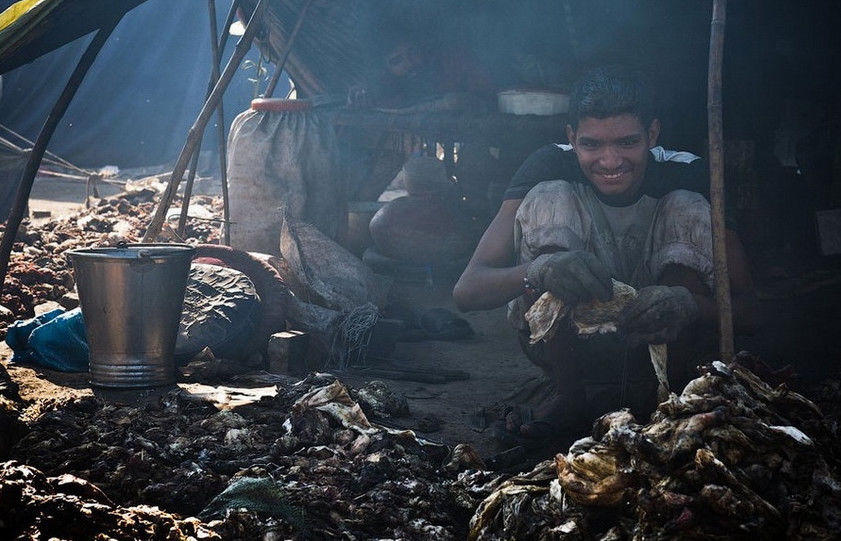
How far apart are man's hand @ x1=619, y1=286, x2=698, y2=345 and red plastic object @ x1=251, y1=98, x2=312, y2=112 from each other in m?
4.01

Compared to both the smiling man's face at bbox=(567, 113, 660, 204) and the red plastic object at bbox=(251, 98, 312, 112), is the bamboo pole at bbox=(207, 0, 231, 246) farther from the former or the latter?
the smiling man's face at bbox=(567, 113, 660, 204)

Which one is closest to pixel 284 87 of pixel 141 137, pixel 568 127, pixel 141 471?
pixel 141 137

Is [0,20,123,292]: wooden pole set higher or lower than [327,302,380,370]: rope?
higher

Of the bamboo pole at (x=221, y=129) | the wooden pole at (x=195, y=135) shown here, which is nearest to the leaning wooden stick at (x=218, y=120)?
the bamboo pole at (x=221, y=129)

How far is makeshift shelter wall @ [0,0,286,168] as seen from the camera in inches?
604

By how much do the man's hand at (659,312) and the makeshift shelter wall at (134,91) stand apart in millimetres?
12426

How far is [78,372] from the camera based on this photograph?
4465mm

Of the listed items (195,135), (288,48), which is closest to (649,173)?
(195,135)

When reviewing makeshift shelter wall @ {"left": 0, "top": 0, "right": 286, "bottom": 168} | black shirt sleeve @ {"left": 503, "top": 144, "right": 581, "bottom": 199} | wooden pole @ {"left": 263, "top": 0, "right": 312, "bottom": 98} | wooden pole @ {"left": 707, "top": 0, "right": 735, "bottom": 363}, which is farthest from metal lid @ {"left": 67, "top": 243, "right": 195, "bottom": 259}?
makeshift shelter wall @ {"left": 0, "top": 0, "right": 286, "bottom": 168}

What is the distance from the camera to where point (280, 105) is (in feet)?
22.0

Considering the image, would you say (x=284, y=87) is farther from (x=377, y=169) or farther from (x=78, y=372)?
(x=78, y=372)

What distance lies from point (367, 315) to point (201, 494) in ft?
8.27

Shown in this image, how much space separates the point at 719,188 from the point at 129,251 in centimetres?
284

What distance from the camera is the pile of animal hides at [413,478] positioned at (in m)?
2.14
